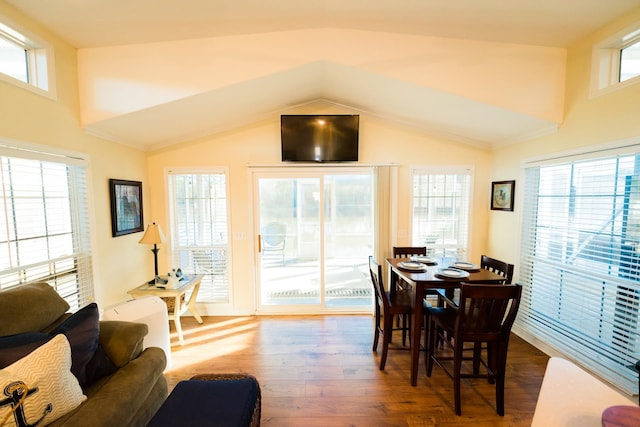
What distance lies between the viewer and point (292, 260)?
3533 millimetres

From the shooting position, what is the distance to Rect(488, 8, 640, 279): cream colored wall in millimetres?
1868

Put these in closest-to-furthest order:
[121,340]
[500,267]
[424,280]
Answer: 1. [121,340]
2. [424,280]
3. [500,267]

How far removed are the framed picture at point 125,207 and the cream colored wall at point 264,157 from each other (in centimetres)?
28

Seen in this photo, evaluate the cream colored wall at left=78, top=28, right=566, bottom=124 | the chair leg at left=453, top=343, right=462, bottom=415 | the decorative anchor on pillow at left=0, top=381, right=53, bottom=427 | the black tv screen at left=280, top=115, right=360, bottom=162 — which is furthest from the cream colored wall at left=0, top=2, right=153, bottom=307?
the chair leg at left=453, top=343, right=462, bottom=415

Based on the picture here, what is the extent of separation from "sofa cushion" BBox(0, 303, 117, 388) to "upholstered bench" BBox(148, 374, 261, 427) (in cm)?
53

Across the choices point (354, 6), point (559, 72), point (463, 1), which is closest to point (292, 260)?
point (354, 6)

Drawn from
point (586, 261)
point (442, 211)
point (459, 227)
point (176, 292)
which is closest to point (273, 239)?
point (176, 292)

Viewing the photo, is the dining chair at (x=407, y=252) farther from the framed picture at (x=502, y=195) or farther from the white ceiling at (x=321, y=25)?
the white ceiling at (x=321, y=25)

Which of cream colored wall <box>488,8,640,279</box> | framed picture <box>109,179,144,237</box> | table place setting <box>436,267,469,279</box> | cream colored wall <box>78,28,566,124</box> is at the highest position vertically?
cream colored wall <box>78,28,566,124</box>

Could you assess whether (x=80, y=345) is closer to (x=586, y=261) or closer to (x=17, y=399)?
(x=17, y=399)

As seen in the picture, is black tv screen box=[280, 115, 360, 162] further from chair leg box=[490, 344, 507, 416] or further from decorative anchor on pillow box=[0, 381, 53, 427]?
decorative anchor on pillow box=[0, 381, 53, 427]

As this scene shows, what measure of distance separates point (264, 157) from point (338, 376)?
2640mm

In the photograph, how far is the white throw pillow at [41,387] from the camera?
1.11 meters

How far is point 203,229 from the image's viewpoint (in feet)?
11.2
